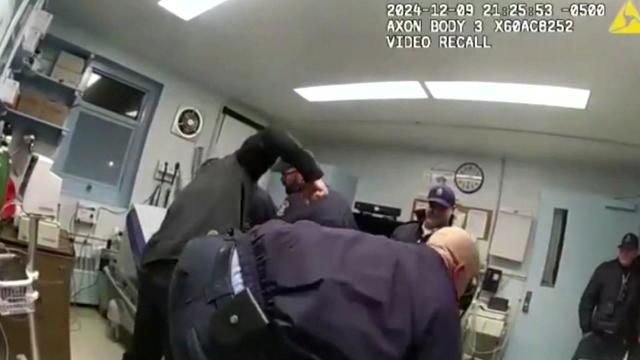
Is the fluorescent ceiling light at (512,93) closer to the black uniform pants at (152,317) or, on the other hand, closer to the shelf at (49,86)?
the shelf at (49,86)

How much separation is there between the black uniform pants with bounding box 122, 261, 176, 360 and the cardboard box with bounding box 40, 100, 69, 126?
2.27m

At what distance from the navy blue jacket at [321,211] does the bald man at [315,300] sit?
1128 mm

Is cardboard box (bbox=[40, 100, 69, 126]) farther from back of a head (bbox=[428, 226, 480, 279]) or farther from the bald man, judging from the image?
back of a head (bbox=[428, 226, 480, 279])

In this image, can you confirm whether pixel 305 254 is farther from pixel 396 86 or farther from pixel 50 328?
pixel 396 86

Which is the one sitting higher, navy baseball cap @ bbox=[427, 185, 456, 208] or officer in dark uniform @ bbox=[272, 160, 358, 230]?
navy baseball cap @ bbox=[427, 185, 456, 208]

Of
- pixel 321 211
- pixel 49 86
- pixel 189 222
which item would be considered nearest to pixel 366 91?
pixel 321 211

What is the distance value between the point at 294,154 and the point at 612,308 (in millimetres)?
3764

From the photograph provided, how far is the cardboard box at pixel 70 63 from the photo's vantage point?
11.8 feet

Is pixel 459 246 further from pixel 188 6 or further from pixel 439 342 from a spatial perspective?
pixel 188 6

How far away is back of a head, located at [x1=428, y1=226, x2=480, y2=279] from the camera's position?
893mm

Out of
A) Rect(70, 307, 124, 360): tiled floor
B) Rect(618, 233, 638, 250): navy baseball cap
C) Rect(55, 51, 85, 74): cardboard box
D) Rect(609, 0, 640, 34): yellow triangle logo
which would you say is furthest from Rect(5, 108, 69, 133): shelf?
Rect(618, 233, 638, 250): navy baseball cap

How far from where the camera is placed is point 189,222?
59.3 inches

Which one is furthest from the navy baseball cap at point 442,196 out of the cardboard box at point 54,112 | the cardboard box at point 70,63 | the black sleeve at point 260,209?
the cardboard box at point 70,63

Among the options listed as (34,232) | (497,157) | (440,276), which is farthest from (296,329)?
(497,157)
